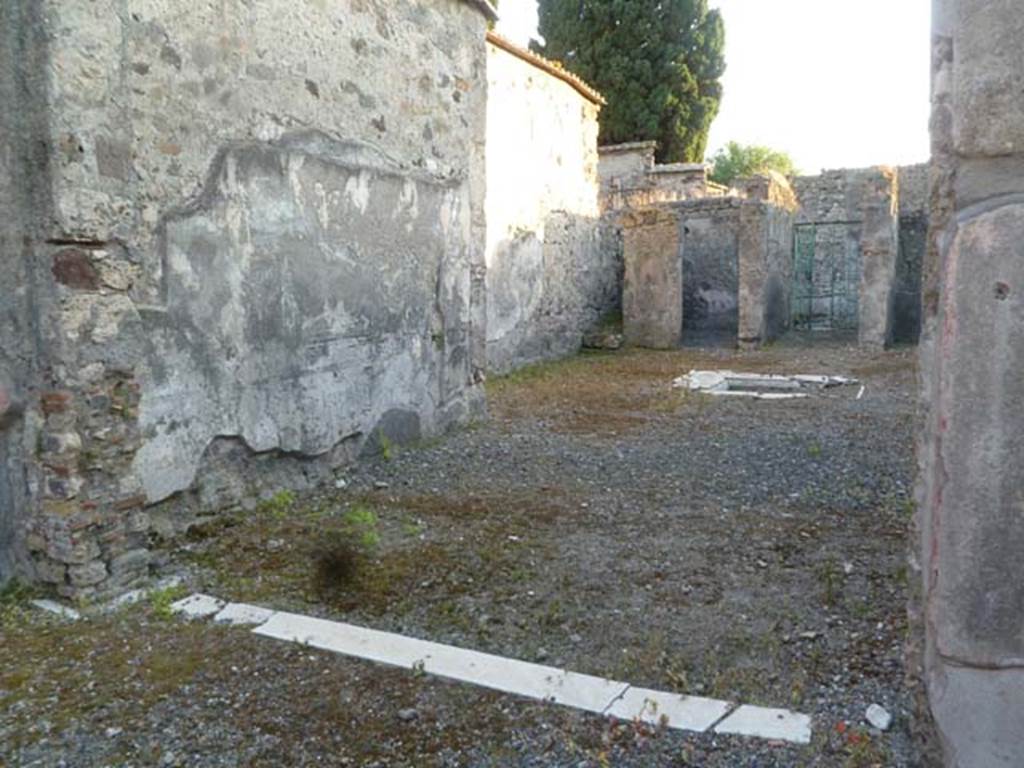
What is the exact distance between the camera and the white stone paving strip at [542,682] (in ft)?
8.22

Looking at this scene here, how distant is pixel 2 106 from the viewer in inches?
132

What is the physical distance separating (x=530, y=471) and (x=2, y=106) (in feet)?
11.7

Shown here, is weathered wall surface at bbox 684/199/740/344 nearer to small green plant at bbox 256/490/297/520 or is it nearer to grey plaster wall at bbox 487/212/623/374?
grey plaster wall at bbox 487/212/623/374

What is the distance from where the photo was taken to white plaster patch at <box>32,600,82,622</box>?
334cm

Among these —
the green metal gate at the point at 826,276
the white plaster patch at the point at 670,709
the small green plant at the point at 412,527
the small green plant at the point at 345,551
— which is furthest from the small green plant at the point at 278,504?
the green metal gate at the point at 826,276

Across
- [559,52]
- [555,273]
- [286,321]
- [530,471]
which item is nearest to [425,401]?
[530,471]

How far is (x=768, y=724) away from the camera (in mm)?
2488

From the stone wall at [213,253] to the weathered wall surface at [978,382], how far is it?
312 cm

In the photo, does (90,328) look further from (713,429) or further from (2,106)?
(713,429)

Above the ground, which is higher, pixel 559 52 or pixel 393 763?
pixel 559 52

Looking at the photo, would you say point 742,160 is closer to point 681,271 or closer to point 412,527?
point 681,271

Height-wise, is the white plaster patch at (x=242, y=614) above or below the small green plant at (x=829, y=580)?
above

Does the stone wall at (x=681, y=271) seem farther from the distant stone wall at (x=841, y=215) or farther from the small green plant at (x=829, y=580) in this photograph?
the small green plant at (x=829, y=580)

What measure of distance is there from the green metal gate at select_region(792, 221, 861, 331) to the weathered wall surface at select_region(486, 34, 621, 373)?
4320 mm
